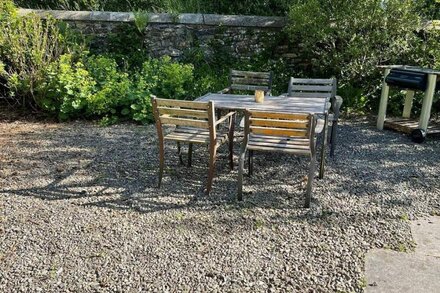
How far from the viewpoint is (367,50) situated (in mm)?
6902

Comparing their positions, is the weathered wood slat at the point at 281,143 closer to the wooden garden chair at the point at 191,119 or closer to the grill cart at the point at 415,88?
the wooden garden chair at the point at 191,119

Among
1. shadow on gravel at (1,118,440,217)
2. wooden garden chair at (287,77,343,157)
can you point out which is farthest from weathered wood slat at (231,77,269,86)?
shadow on gravel at (1,118,440,217)

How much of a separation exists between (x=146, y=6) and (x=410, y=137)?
6563mm

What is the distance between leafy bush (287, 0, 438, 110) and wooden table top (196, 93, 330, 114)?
2.66 meters

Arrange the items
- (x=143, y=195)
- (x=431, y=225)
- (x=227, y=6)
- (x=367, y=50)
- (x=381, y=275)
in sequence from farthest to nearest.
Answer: (x=227, y=6) < (x=367, y=50) < (x=143, y=195) < (x=431, y=225) < (x=381, y=275)

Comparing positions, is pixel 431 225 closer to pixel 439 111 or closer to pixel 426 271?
pixel 426 271

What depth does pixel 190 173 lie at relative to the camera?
4.49 metres

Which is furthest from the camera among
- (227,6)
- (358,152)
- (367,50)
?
(227,6)

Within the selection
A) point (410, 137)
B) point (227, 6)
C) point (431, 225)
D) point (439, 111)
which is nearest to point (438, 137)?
point (410, 137)

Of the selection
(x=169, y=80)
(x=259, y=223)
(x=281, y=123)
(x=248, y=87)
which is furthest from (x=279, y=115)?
(x=169, y=80)

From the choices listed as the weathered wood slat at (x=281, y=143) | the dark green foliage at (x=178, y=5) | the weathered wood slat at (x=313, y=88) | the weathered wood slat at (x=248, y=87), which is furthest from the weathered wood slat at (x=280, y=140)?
the dark green foliage at (x=178, y=5)

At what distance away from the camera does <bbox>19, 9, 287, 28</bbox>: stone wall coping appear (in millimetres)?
7906

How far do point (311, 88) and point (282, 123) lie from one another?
2244mm

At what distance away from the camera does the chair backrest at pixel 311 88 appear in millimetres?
5551
